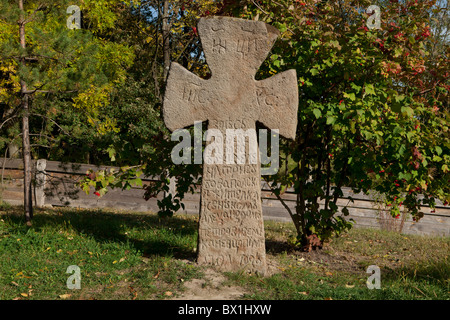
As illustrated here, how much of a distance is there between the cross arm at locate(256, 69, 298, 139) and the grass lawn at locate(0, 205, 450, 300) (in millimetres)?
1705

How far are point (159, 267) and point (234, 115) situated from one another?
185 centimetres

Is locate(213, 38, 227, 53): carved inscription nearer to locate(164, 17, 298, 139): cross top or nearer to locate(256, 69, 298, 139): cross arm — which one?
locate(164, 17, 298, 139): cross top

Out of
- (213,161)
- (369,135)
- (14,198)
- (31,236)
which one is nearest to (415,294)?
(369,135)

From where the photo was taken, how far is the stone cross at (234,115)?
15.5 feet

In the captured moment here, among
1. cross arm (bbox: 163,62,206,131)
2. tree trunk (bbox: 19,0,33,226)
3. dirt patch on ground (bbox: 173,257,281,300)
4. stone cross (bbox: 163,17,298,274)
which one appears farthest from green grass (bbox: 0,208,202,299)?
cross arm (bbox: 163,62,206,131)

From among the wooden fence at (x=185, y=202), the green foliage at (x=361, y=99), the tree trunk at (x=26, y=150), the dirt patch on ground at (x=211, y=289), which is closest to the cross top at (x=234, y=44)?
the green foliage at (x=361, y=99)

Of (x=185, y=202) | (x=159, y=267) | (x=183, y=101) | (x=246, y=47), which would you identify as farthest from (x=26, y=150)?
(x=185, y=202)

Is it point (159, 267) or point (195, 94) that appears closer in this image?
point (159, 267)

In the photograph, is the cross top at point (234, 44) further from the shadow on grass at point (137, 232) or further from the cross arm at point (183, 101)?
the shadow on grass at point (137, 232)

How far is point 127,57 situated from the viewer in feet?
41.5

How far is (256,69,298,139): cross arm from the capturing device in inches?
188

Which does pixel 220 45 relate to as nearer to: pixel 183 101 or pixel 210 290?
pixel 183 101

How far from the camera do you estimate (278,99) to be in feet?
15.6
